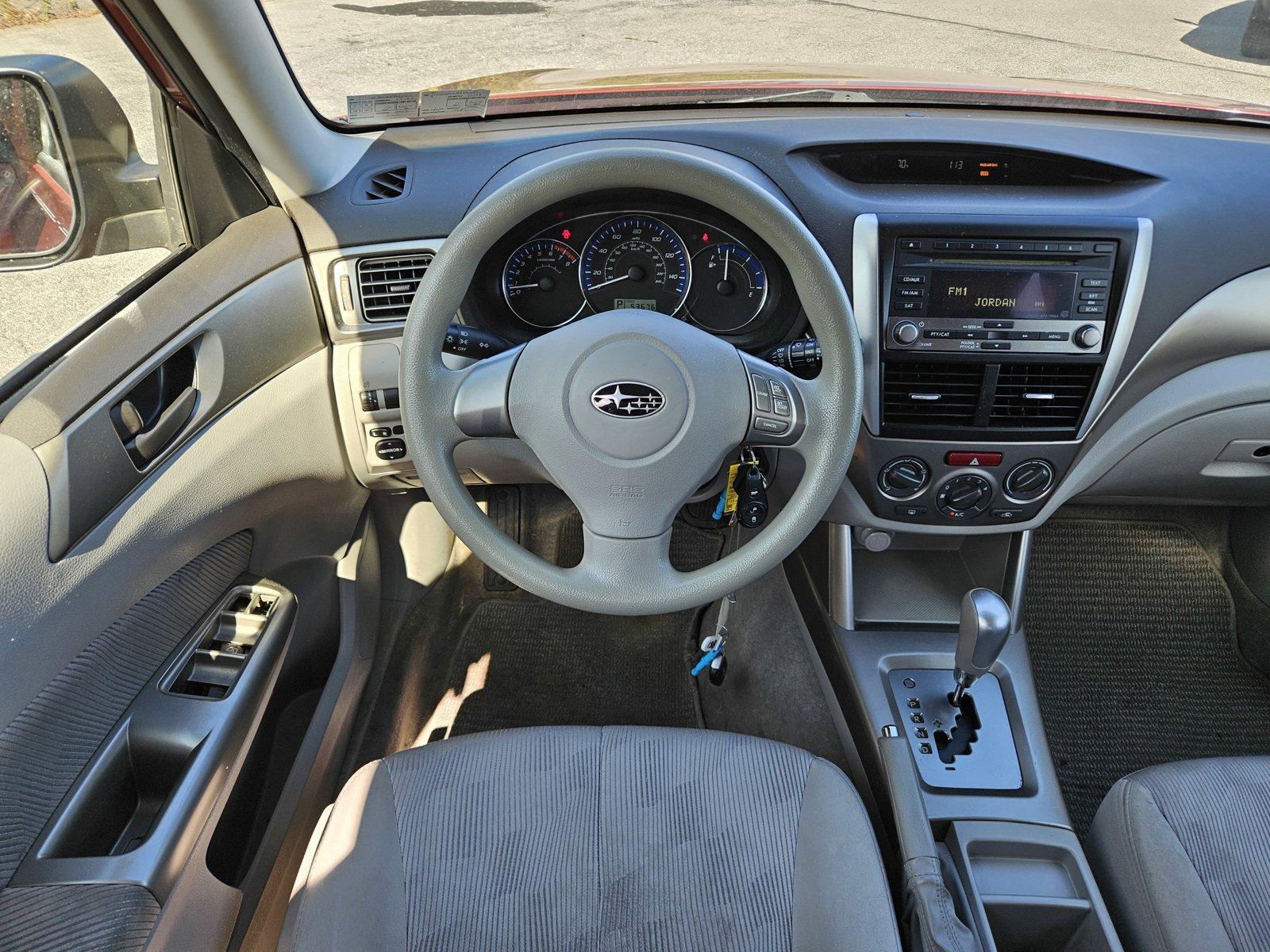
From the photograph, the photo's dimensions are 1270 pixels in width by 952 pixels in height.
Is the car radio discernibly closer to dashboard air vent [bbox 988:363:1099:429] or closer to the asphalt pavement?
dashboard air vent [bbox 988:363:1099:429]

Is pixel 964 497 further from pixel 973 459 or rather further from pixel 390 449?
pixel 390 449

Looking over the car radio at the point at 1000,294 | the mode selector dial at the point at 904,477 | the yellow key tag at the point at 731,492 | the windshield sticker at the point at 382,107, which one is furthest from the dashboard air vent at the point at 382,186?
the mode selector dial at the point at 904,477

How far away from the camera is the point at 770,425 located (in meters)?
1.43

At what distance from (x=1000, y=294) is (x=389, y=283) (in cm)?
112

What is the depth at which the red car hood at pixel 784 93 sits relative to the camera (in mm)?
1898

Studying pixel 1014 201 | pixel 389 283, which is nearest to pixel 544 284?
pixel 389 283

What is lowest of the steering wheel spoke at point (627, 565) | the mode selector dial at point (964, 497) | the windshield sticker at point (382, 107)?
the mode selector dial at point (964, 497)

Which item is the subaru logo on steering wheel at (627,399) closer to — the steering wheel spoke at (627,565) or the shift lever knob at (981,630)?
the steering wheel spoke at (627,565)

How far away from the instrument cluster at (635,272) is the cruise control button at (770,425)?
1.13ft

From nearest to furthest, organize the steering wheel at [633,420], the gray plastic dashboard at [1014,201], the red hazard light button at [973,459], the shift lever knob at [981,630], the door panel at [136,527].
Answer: the door panel at [136,527] < the steering wheel at [633,420] < the shift lever knob at [981,630] < the gray plastic dashboard at [1014,201] < the red hazard light button at [973,459]

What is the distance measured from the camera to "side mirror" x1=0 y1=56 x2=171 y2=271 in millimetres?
1378

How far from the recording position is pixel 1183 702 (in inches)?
94.9

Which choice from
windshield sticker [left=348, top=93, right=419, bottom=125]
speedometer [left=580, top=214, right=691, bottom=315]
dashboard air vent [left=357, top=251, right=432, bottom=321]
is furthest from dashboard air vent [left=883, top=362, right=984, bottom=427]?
windshield sticker [left=348, top=93, right=419, bottom=125]

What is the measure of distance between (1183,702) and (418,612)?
193cm
